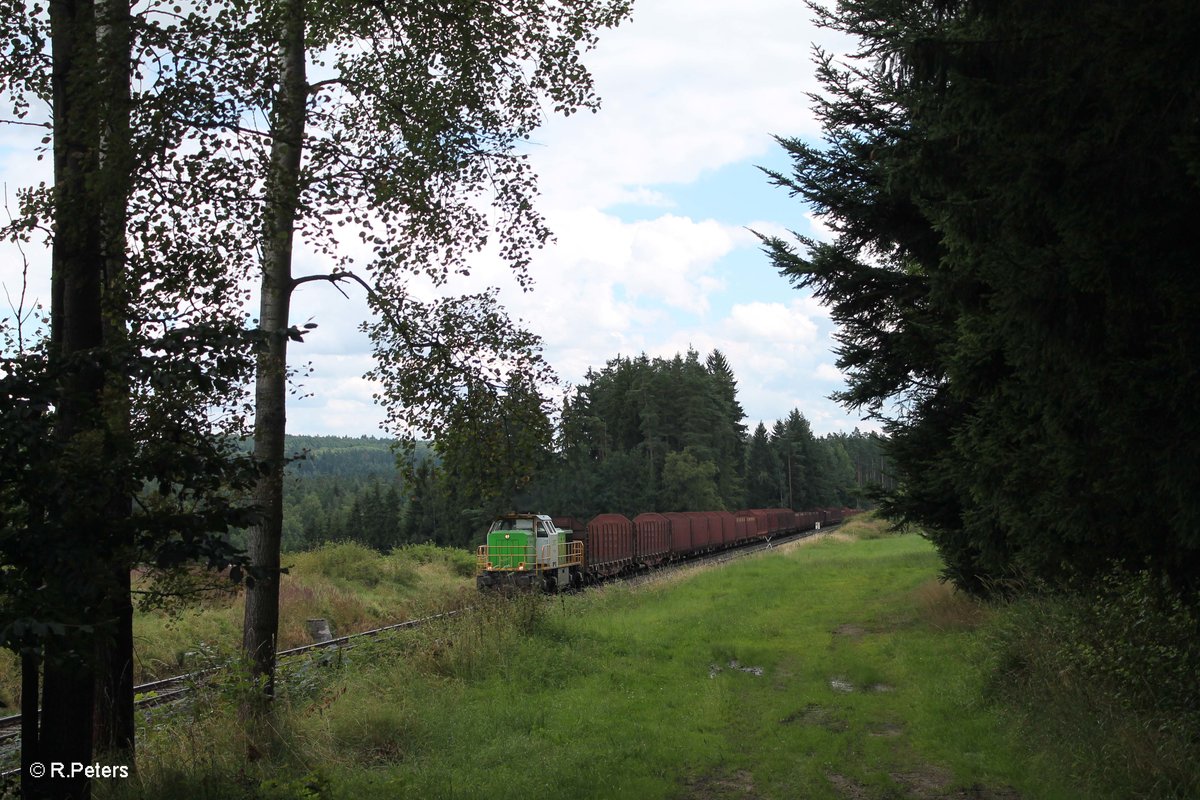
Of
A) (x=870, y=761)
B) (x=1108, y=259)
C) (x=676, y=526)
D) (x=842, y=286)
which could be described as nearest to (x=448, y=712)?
(x=870, y=761)

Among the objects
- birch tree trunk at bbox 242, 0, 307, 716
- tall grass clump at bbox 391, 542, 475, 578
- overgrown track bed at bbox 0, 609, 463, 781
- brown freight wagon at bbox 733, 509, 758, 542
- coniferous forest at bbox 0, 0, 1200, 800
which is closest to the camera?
coniferous forest at bbox 0, 0, 1200, 800

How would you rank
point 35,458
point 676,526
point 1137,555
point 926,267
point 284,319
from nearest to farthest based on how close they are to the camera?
1. point 35,458
2. point 1137,555
3. point 284,319
4. point 926,267
5. point 676,526

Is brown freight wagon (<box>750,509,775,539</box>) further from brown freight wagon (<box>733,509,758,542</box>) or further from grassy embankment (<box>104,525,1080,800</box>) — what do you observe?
grassy embankment (<box>104,525,1080,800</box>)

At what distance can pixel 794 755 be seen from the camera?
7711 mm

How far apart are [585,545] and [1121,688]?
73.5ft

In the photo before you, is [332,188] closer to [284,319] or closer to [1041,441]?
[284,319]

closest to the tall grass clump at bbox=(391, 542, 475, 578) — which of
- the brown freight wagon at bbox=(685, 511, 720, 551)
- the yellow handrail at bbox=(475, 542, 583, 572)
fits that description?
the yellow handrail at bbox=(475, 542, 583, 572)

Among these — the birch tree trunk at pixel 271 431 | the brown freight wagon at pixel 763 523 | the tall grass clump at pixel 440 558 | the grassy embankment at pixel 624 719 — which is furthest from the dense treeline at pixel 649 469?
the birch tree trunk at pixel 271 431

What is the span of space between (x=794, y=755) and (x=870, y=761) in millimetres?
626

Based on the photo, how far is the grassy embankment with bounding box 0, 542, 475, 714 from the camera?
13188 millimetres

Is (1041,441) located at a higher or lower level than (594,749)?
higher

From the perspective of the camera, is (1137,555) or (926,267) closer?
(1137,555)

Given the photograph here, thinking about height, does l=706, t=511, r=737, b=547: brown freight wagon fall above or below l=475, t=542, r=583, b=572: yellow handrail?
below

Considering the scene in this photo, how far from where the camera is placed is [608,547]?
30531mm
